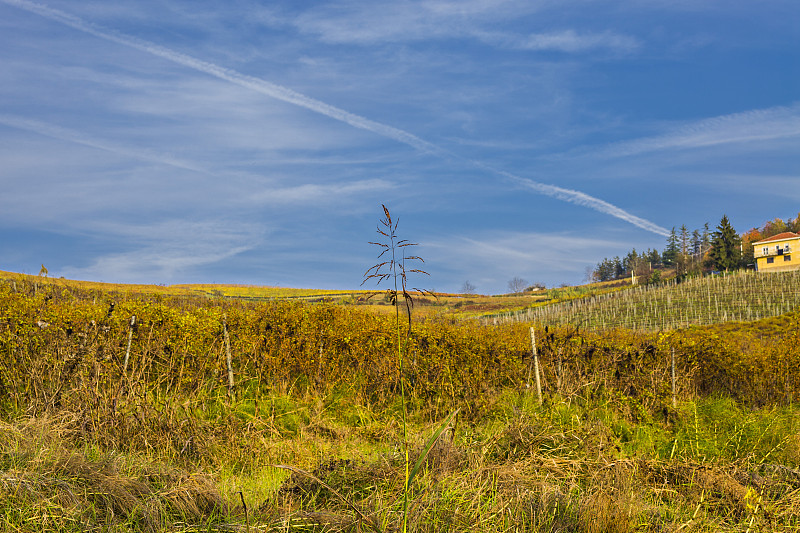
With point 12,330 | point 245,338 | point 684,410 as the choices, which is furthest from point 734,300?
point 12,330

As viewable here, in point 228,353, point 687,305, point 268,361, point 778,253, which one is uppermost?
point 778,253

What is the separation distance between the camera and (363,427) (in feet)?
23.0

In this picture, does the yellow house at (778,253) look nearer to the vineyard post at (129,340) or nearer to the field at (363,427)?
the field at (363,427)

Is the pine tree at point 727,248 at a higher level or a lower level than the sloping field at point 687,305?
higher

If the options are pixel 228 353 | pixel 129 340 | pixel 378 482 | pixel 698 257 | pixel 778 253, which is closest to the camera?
pixel 378 482

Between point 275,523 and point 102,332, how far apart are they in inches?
206

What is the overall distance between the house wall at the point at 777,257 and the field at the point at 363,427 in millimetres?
53304

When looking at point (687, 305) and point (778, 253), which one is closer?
point (687, 305)

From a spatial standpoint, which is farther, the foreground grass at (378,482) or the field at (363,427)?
the field at (363,427)

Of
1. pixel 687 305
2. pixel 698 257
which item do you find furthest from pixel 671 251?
pixel 687 305

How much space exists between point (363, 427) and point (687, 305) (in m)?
38.9

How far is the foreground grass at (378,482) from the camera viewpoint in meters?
3.46

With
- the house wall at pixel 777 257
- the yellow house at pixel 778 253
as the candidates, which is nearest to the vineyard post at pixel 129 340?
the house wall at pixel 777 257

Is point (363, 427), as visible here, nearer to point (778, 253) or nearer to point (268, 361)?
point (268, 361)
